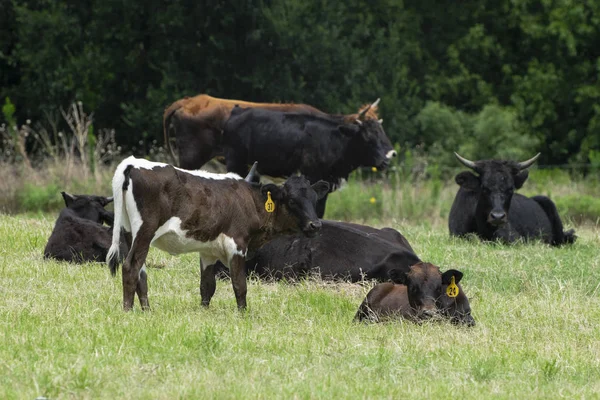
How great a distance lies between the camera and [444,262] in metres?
14.0

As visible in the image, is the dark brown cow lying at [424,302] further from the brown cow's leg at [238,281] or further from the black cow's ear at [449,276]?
the brown cow's leg at [238,281]

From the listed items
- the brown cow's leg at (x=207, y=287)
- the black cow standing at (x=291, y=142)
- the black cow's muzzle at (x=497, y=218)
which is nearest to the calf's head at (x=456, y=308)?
the brown cow's leg at (x=207, y=287)

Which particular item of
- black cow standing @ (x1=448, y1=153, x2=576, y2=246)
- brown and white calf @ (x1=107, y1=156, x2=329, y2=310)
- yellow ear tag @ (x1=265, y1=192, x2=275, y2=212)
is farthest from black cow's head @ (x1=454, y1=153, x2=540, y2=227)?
yellow ear tag @ (x1=265, y1=192, x2=275, y2=212)

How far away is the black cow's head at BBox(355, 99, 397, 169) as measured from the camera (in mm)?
19578

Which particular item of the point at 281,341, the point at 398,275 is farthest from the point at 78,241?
the point at 281,341

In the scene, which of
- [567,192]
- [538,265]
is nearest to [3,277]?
[538,265]

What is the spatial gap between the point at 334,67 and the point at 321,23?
1345 mm

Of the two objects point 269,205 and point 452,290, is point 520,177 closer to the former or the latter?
point 269,205

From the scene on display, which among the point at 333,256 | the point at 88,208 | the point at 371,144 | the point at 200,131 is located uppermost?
the point at 333,256

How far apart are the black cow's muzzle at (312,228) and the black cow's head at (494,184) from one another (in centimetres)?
584

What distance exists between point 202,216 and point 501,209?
6.98 meters

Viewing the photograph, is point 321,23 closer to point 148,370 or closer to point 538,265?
point 538,265

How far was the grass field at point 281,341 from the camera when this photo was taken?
304 inches

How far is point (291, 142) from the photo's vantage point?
62.3 ft
